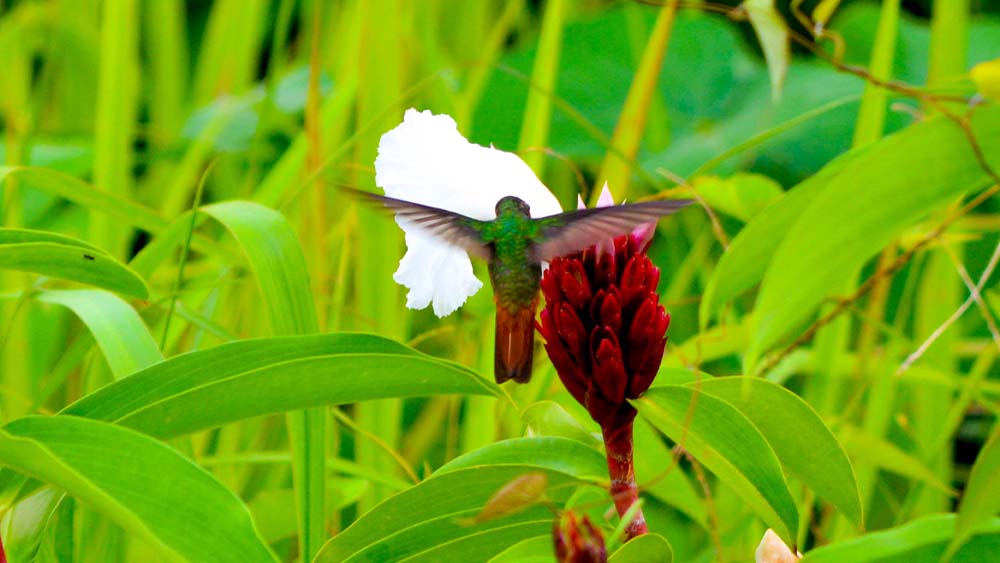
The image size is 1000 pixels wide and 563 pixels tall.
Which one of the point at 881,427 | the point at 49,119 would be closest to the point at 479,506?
the point at 881,427

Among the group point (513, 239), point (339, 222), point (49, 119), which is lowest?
point (513, 239)

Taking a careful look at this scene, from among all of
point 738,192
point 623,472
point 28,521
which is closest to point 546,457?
point 623,472

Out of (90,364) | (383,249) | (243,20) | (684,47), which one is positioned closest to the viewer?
(90,364)

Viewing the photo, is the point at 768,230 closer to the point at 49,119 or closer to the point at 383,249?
the point at 383,249

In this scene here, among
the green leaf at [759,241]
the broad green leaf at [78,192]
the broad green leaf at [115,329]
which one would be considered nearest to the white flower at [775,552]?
the green leaf at [759,241]

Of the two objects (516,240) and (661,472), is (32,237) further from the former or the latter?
(661,472)

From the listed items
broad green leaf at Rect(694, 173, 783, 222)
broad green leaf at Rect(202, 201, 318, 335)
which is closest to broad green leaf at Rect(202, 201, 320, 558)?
broad green leaf at Rect(202, 201, 318, 335)
